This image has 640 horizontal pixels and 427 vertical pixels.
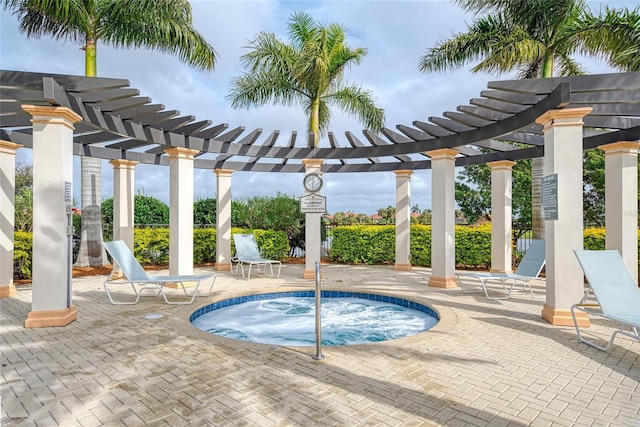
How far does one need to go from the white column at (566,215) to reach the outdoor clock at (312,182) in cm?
522

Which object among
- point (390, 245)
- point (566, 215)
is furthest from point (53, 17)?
point (566, 215)

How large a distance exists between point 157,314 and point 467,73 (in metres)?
11.0

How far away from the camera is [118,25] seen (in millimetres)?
10117

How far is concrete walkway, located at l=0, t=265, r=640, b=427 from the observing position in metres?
2.93

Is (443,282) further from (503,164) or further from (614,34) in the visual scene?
(614,34)

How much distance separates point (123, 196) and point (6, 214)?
269cm

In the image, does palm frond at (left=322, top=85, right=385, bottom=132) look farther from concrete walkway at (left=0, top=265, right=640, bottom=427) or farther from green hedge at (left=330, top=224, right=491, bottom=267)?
concrete walkway at (left=0, top=265, right=640, bottom=427)

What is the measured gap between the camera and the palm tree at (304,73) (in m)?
11.0

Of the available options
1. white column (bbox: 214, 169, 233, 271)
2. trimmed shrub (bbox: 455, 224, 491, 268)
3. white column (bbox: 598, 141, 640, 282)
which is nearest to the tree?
white column (bbox: 214, 169, 233, 271)

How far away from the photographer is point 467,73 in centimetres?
1162

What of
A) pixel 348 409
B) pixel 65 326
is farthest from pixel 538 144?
pixel 65 326

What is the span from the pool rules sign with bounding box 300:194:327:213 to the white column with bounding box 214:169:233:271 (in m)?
4.01

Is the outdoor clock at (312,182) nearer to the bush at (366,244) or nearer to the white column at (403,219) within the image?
the white column at (403,219)

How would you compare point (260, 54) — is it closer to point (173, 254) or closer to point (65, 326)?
point (173, 254)
